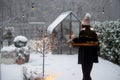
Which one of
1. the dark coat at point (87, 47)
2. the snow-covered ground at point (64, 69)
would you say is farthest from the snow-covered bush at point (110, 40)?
the dark coat at point (87, 47)

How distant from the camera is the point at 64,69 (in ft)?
31.7

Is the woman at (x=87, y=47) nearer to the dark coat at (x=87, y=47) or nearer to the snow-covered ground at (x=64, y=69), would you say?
the dark coat at (x=87, y=47)

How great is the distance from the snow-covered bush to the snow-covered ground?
32 centimetres

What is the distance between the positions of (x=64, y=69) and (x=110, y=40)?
230 centimetres

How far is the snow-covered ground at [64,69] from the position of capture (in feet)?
26.8

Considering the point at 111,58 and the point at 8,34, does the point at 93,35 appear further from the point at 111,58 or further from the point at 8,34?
the point at 8,34

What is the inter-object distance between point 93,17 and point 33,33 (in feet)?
16.6

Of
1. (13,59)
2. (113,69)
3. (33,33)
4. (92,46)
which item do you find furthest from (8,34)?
(92,46)

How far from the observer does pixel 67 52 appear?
537 inches

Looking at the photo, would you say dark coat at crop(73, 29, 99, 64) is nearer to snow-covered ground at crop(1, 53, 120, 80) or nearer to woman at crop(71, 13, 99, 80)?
woman at crop(71, 13, 99, 80)

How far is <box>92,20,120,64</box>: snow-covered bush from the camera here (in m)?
10.2

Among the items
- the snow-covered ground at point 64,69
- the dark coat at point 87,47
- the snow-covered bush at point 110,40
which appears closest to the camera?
the dark coat at point 87,47

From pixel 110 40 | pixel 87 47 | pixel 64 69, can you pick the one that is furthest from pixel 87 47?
pixel 110 40

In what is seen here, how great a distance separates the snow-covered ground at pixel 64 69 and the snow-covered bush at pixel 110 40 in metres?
0.32
